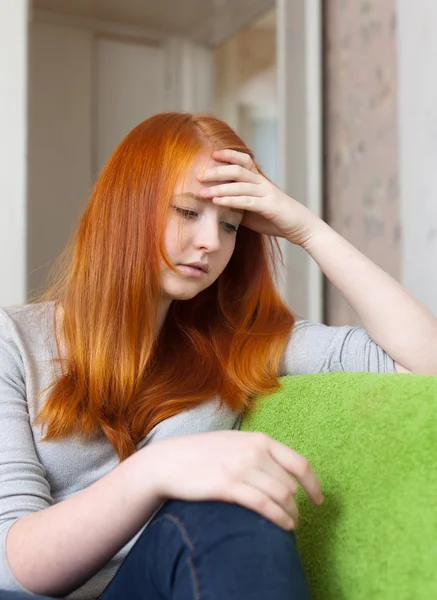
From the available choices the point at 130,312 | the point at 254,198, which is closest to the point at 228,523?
the point at 130,312

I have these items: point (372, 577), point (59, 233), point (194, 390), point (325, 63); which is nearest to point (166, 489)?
point (372, 577)

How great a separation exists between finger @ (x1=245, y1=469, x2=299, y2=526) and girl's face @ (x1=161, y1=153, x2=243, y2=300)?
434 mm

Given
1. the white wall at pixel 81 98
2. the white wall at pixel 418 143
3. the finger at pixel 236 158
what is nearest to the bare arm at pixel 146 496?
the finger at pixel 236 158

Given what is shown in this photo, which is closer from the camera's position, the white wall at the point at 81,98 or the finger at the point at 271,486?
the finger at the point at 271,486

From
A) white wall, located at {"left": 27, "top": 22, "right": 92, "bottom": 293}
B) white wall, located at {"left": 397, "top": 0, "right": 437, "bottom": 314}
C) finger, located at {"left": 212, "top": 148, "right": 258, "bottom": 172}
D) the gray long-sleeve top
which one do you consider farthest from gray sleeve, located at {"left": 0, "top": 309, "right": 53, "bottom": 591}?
white wall, located at {"left": 27, "top": 22, "right": 92, "bottom": 293}

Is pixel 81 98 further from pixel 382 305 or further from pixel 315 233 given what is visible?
pixel 382 305

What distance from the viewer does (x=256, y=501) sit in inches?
27.0

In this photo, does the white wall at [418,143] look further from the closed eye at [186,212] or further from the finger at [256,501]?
the finger at [256,501]

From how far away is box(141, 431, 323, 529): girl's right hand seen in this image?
69 cm

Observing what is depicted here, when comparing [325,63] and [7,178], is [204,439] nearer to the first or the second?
[7,178]

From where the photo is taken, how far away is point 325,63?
252 cm

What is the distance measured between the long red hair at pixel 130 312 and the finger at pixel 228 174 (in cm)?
3

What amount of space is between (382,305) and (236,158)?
32cm

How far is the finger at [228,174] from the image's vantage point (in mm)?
1061
